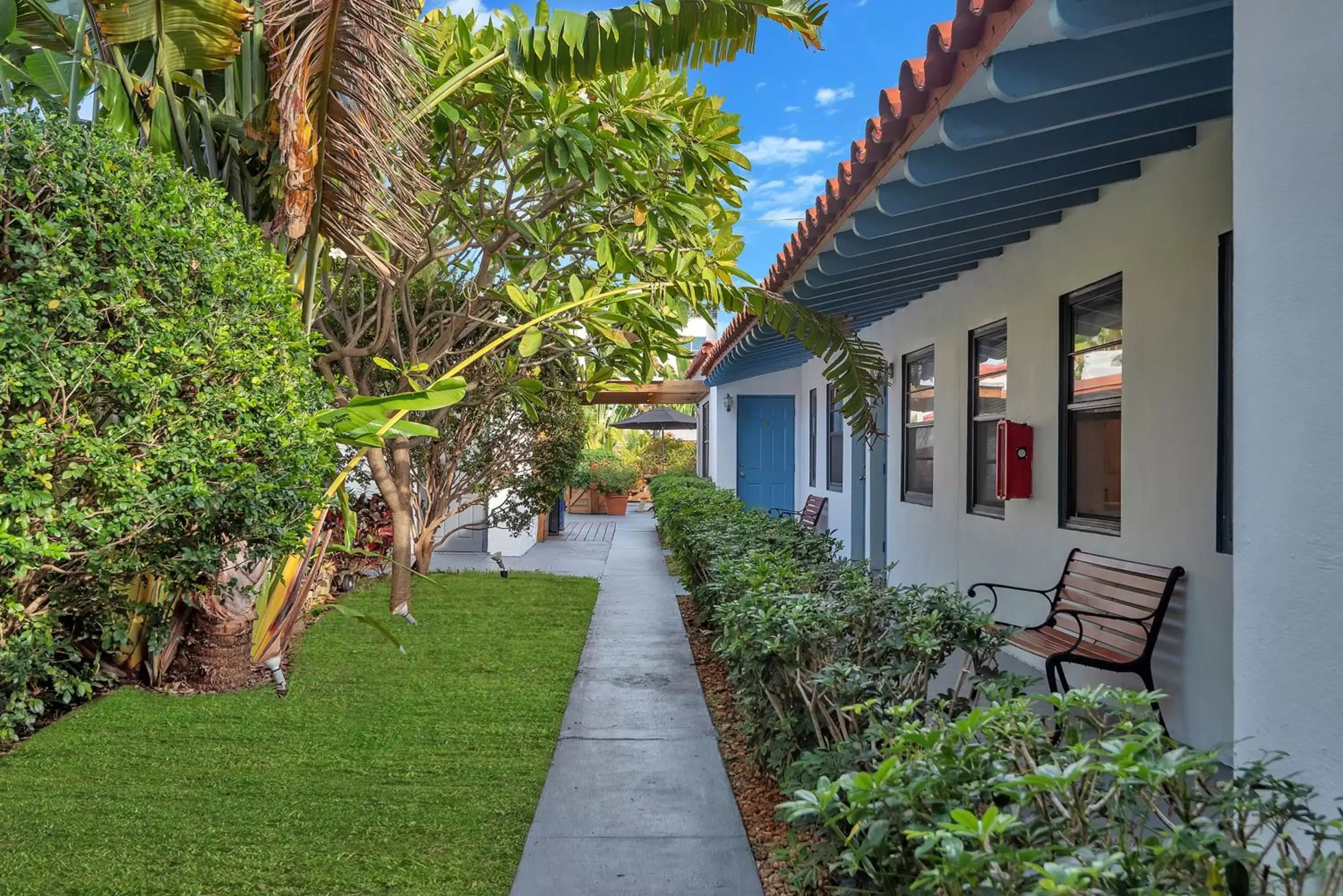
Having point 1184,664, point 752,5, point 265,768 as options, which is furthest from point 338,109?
point 1184,664

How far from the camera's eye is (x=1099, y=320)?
5.60 m

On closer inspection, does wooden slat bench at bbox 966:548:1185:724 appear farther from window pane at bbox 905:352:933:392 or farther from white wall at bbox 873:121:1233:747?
window pane at bbox 905:352:933:392

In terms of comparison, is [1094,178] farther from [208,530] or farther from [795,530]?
[208,530]

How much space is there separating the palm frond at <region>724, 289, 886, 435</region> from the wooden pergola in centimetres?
1065

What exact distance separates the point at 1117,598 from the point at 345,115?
485 centimetres

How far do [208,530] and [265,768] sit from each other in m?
1.62

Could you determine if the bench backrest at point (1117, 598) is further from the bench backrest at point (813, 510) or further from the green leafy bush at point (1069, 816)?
the bench backrest at point (813, 510)

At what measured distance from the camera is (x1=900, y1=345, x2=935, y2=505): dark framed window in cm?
907

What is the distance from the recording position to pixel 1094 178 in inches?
196

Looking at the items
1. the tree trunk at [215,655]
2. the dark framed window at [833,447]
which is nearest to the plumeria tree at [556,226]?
the tree trunk at [215,655]

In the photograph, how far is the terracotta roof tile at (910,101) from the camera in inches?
118

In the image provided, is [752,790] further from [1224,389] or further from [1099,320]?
[1099,320]

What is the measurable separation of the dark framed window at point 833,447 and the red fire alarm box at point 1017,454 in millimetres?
5718

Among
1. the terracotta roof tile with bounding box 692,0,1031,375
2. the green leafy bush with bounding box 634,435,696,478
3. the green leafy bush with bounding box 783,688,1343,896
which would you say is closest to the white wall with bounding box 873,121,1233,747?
the terracotta roof tile with bounding box 692,0,1031,375
